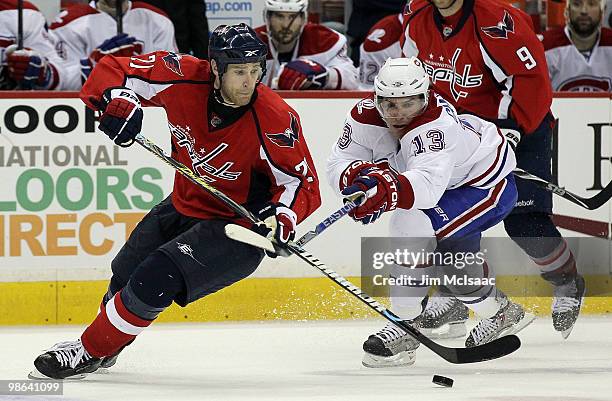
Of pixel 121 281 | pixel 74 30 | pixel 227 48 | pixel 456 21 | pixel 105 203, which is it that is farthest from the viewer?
pixel 74 30

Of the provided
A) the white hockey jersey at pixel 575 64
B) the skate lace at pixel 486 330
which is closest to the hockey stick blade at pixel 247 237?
the skate lace at pixel 486 330

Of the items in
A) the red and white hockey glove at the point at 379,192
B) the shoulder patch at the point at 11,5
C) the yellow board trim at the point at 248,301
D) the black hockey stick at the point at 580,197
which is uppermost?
the shoulder patch at the point at 11,5

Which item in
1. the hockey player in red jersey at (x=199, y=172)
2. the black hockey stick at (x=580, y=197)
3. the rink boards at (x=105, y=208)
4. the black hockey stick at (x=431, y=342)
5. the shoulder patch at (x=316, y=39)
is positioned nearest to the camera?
the hockey player in red jersey at (x=199, y=172)

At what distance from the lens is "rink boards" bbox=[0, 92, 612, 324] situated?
5574mm

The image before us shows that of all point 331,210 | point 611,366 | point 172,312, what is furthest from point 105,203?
Answer: point 611,366

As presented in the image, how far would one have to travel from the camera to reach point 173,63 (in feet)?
14.4

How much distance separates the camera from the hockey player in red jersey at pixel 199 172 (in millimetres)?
4180

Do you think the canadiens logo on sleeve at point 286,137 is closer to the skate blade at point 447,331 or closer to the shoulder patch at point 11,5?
the skate blade at point 447,331

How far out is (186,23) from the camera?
6.30 m

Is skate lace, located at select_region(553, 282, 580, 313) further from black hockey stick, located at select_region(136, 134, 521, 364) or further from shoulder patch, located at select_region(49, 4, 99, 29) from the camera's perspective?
shoulder patch, located at select_region(49, 4, 99, 29)

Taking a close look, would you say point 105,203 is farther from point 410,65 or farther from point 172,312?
point 410,65

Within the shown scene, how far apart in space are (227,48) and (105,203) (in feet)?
5.16

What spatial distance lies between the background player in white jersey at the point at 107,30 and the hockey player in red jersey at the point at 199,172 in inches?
65.3

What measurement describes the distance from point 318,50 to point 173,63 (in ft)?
5.88
